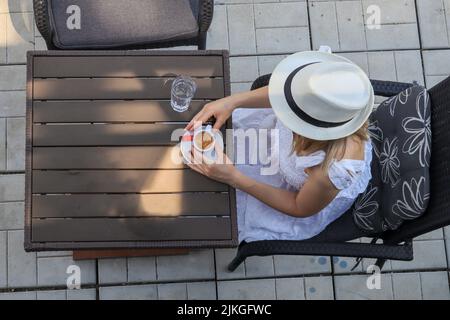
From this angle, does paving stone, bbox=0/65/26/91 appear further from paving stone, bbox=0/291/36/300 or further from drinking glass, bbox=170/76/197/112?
drinking glass, bbox=170/76/197/112

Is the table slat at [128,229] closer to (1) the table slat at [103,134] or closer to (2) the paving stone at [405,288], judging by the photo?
(1) the table slat at [103,134]

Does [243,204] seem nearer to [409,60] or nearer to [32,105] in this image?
[32,105]

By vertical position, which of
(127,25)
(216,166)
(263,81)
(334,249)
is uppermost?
(127,25)

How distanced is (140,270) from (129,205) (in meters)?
0.91

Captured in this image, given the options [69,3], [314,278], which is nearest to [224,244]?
[314,278]

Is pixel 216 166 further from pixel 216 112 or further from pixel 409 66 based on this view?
pixel 409 66

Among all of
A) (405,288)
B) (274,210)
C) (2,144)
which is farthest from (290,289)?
(2,144)

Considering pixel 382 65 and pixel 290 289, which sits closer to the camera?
pixel 290 289

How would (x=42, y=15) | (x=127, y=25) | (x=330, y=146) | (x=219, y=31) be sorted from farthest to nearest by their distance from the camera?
Result: (x=219, y=31) → (x=127, y=25) → (x=42, y=15) → (x=330, y=146)

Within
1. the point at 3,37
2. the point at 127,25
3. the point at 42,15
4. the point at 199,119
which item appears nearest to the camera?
the point at 199,119

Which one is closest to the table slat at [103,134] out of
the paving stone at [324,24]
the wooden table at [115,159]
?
the wooden table at [115,159]

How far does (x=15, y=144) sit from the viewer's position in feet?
10.4

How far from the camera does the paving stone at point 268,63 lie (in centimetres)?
342
